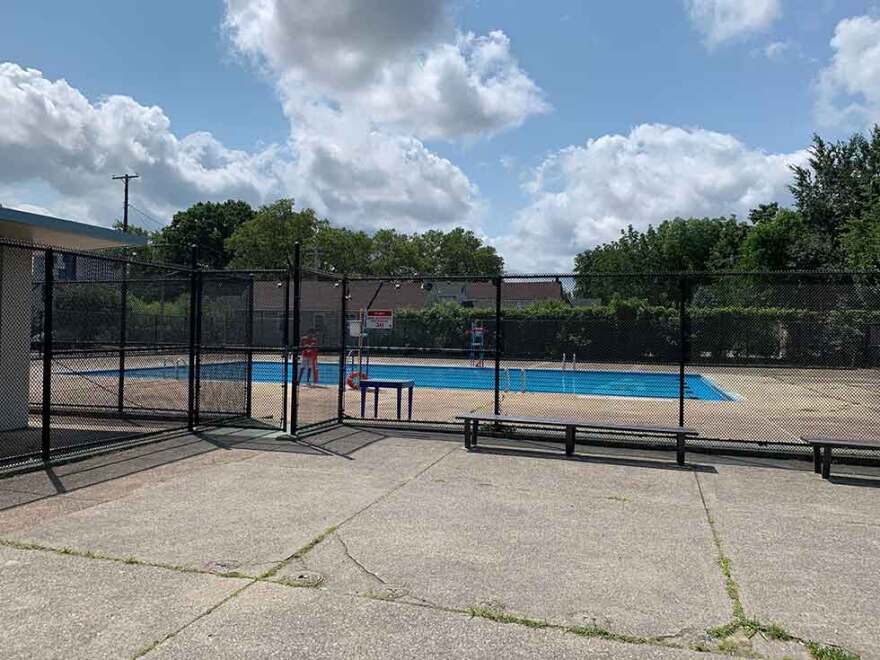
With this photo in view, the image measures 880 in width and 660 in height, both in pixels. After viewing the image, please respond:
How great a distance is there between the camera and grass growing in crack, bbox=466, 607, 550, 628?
11.7 ft

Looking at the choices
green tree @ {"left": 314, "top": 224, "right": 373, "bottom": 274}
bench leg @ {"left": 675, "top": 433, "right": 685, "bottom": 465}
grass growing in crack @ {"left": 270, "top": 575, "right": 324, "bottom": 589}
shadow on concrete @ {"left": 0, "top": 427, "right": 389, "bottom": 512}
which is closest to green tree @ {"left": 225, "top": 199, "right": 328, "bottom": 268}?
green tree @ {"left": 314, "top": 224, "right": 373, "bottom": 274}

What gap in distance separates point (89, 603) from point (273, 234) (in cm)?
5166

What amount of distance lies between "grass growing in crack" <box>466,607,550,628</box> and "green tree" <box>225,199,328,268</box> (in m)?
50.6

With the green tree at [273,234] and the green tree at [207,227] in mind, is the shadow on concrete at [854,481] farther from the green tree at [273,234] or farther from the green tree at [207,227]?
the green tree at [207,227]

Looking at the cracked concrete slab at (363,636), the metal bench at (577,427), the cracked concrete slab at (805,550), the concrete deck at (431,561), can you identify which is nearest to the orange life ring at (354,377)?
the metal bench at (577,427)

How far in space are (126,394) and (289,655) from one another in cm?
1243

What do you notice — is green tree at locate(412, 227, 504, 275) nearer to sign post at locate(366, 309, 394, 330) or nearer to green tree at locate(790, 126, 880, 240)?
green tree at locate(790, 126, 880, 240)

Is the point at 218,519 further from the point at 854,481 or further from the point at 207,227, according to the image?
the point at 207,227

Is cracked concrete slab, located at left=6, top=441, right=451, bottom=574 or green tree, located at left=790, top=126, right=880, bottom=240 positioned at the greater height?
green tree, located at left=790, top=126, right=880, bottom=240

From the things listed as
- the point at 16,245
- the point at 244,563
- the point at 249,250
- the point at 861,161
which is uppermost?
the point at 861,161

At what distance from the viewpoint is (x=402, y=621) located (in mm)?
3570

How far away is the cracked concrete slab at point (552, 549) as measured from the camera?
3.84m

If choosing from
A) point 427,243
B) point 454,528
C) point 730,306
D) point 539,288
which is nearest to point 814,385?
point 730,306

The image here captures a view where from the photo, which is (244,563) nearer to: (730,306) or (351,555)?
(351,555)
